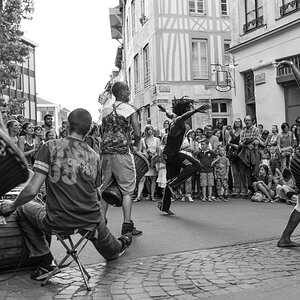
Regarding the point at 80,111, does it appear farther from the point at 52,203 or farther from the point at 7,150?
the point at 7,150

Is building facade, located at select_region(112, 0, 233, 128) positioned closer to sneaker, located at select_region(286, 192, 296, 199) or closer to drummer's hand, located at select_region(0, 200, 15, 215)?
sneaker, located at select_region(286, 192, 296, 199)

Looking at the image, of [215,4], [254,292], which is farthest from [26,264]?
[215,4]

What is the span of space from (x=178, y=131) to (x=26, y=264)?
155 inches

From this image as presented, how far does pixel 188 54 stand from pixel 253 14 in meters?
6.00

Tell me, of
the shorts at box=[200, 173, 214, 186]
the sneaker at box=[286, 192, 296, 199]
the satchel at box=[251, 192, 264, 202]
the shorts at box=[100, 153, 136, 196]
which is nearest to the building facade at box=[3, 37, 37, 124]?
the shorts at box=[200, 173, 214, 186]

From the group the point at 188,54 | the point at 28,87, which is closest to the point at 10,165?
the point at 188,54

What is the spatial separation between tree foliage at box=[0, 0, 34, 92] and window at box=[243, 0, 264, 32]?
362 inches

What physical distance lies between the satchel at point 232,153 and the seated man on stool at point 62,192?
8.31 meters

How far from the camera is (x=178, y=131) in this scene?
7.80 m

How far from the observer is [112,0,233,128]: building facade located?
24.2 m

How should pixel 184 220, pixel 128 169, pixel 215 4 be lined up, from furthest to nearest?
pixel 215 4 < pixel 184 220 < pixel 128 169

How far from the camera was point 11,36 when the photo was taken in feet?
68.7

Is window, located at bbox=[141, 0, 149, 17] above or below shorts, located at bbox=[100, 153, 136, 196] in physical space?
above

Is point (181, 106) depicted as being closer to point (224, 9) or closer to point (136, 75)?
point (224, 9)
